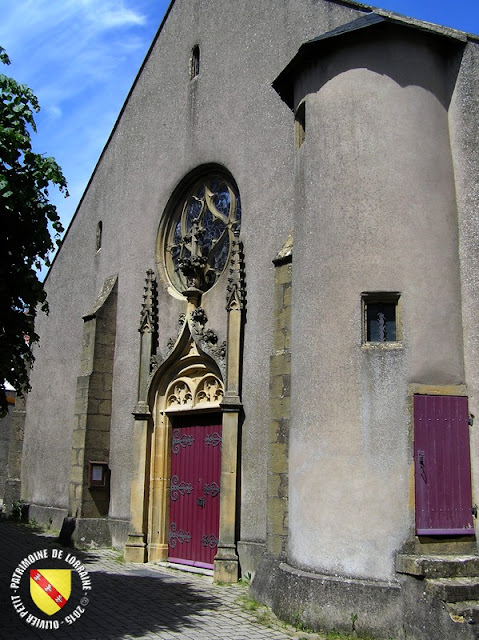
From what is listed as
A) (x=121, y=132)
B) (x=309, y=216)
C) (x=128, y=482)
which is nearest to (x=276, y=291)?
(x=309, y=216)

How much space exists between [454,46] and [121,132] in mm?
8756

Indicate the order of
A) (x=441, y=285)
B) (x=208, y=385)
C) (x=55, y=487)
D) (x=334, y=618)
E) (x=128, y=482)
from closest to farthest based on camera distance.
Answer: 1. (x=334, y=618)
2. (x=441, y=285)
3. (x=208, y=385)
4. (x=128, y=482)
5. (x=55, y=487)

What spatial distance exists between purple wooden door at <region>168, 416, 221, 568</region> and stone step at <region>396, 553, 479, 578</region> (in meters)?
4.34

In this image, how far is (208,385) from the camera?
1149 cm

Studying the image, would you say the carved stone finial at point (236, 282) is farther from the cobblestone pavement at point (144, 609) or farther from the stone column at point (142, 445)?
the cobblestone pavement at point (144, 609)

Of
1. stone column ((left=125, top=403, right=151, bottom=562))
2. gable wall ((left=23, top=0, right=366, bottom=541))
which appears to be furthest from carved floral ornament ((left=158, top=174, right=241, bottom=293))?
stone column ((left=125, top=403, right=151, bottom=562))

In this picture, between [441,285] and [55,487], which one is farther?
[55,487]

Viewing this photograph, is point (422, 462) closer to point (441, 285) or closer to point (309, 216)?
point (441, 285)

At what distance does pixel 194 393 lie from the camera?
1161 cm

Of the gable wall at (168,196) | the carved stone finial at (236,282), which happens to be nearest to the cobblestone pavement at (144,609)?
the gable wall at (168,196)

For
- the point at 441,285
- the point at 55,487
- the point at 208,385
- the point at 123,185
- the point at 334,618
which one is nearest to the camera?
the point at 334,618

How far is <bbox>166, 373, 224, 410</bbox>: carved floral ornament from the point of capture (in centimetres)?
1126

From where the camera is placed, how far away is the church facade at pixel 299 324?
23.7 feet

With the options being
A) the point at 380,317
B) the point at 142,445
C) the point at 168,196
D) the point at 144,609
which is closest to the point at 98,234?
the point at 168,196
